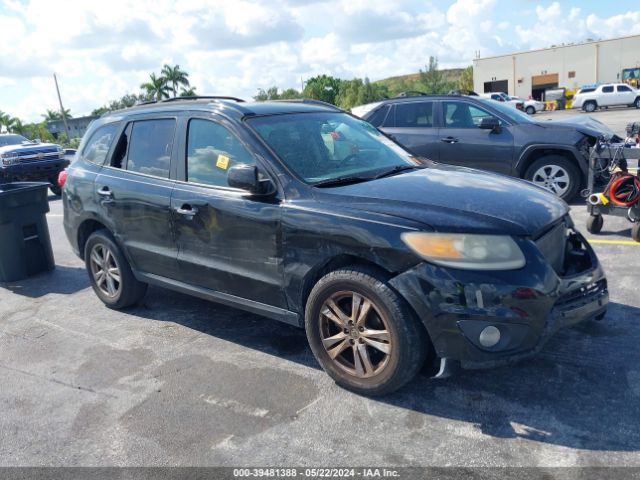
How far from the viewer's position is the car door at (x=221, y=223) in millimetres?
3861

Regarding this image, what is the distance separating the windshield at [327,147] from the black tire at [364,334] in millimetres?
793

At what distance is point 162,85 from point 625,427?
68564mm

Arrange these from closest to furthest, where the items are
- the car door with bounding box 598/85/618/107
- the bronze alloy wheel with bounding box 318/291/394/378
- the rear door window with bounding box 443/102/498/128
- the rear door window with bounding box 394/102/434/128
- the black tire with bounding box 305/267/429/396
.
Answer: the black tire with bounding box 305/267/429/396, the bronze alloy wheel with bounding box 318/291/394/378, the rear door window with bounding box 443/102/498/128, the rear door window with bounding box 394/102/434/128, the car door with bounding box 598/85/618/107

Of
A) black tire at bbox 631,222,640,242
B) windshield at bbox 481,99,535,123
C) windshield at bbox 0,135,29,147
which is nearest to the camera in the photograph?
black tire at bbox 631,222,640,242

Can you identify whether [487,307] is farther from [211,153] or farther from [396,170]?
[211,153]

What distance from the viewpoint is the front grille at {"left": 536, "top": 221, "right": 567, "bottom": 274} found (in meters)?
3.37

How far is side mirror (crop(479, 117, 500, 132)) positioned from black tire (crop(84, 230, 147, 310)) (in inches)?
222

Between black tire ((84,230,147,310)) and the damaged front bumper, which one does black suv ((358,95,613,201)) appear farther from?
the damaged front bumper

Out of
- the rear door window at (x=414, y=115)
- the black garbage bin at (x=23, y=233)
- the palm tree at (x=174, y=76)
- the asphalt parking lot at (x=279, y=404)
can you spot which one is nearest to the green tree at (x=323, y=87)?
the palm tree at (x=174, y=76)

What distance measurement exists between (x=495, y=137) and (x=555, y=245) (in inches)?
217

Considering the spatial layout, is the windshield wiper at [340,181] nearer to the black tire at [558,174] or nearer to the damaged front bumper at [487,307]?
the damaged front bumper at [487,307]

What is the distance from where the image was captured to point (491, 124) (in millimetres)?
8625

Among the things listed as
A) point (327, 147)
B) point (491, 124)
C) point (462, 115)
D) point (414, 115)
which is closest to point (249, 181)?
point (327, 147)

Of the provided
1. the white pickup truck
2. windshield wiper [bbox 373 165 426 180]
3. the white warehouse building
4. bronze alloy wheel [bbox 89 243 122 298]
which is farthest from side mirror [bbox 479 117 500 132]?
the white warehouse building
